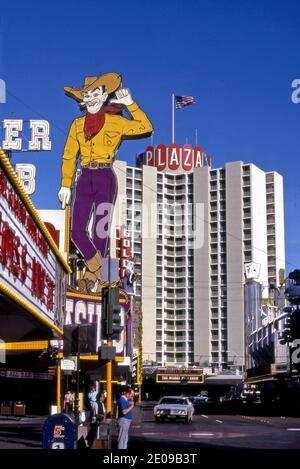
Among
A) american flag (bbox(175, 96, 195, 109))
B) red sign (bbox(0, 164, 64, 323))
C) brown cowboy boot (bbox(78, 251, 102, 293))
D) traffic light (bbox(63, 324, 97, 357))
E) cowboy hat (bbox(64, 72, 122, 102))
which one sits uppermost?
american flag (bbox(175, 96, 195, 109))

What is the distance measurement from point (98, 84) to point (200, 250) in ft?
304

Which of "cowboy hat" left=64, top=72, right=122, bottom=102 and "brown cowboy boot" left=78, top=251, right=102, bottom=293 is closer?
"brown cowboy boot" left=78, top=251, right=102, bottom=293

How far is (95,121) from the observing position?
198ft

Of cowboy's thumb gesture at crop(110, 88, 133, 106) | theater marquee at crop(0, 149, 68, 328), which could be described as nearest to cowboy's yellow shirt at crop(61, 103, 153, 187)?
cowboy's thumb gesture at crop(110, 88, 133, 106)

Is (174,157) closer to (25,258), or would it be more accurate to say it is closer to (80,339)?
(25,258)

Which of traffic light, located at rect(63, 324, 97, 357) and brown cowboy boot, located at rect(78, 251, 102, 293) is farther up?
brown cowboy boot, located at rect(78, 251, 102, 293)

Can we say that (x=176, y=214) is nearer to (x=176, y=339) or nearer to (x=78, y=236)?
(x=176, y=339)

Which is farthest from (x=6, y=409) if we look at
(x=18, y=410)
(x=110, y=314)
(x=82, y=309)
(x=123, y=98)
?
(x=110, y=314)

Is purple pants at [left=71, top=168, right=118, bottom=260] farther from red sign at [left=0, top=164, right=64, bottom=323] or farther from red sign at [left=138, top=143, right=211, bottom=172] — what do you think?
red sign at [left=138, top=143, right=211, bottom=172]

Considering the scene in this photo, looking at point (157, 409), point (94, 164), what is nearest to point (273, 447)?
point (157, 409)

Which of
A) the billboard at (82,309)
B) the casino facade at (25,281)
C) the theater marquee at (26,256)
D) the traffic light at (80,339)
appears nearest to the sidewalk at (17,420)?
the casino facade at (25,281)

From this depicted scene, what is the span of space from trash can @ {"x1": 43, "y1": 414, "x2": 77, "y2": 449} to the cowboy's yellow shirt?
4436 centimetres

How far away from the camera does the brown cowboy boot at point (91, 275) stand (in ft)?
186

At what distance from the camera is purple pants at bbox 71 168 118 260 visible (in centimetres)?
5703
